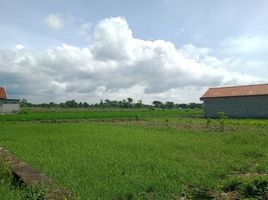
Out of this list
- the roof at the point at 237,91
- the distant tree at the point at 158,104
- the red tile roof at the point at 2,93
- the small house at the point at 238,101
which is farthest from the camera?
the distant tree at the point at 158,104

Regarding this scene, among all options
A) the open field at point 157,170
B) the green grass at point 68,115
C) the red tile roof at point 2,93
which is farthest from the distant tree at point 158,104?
the open field at point 157,170

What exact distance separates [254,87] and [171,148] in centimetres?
3402

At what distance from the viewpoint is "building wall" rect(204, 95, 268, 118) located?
1575 inches

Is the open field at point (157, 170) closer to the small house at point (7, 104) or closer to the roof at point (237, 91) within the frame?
the roof at point (237, 91)

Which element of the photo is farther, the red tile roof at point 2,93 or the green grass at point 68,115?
the red tile roof at point 2,93

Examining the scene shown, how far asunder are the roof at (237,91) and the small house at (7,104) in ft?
105

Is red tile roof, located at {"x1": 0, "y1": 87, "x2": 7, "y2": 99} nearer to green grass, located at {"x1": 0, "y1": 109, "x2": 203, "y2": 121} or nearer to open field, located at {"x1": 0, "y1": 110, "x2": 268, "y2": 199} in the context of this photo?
green grass, located at {"x1": 0, "y1": 109, "x2": 203, "y2": 121}

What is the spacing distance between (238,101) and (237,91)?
7.41ft

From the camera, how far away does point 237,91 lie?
44.8 meters

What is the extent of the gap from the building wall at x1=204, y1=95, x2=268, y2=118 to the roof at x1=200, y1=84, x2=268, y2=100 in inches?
21.7

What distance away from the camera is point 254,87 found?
143 feet

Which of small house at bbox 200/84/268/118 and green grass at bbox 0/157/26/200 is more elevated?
small house at bbox 200/84/268/118

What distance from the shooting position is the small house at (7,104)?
51397 mm

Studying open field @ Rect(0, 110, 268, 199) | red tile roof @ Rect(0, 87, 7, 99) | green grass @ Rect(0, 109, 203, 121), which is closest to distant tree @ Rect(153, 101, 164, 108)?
green grass @ Rect(0, 109, 203, 121)
